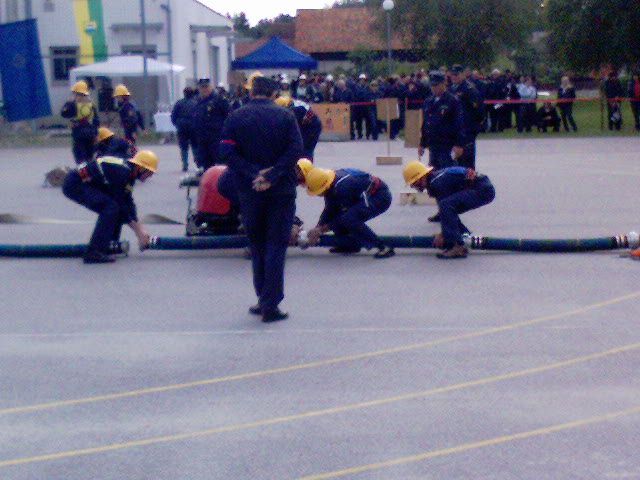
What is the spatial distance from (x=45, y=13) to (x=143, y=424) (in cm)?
4010

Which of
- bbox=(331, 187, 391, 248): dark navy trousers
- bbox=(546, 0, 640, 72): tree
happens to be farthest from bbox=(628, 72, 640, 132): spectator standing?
bbox=(331, 187, 391, 248): dark navy trousers

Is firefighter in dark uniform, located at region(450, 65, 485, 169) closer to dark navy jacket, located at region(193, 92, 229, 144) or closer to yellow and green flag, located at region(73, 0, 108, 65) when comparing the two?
dark navy jacket, located at region(193, 92, 229, 144)

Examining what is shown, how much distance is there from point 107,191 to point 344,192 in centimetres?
239

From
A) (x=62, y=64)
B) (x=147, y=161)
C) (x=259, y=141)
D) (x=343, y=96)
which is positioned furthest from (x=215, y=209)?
(x=62, y=64)

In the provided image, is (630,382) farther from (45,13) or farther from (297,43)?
(297,43)

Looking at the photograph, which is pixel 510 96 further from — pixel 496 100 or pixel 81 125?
pixel 81 125

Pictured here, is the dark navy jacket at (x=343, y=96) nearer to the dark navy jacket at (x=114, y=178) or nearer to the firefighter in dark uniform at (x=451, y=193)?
the firefighter in dark uniform at (x=451, y=193)

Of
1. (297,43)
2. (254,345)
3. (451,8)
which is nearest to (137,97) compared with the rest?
(451,8)

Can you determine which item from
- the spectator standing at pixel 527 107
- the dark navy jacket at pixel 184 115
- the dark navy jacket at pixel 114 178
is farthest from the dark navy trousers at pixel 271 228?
the spectator standing at pixel 527 107

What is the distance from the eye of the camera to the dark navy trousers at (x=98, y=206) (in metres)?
12.7

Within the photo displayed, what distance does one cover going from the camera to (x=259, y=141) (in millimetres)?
9859

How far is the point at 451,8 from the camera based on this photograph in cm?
6725

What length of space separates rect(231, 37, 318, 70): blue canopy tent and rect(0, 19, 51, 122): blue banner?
10.2 m

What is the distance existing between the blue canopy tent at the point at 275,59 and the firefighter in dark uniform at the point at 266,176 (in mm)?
34965
